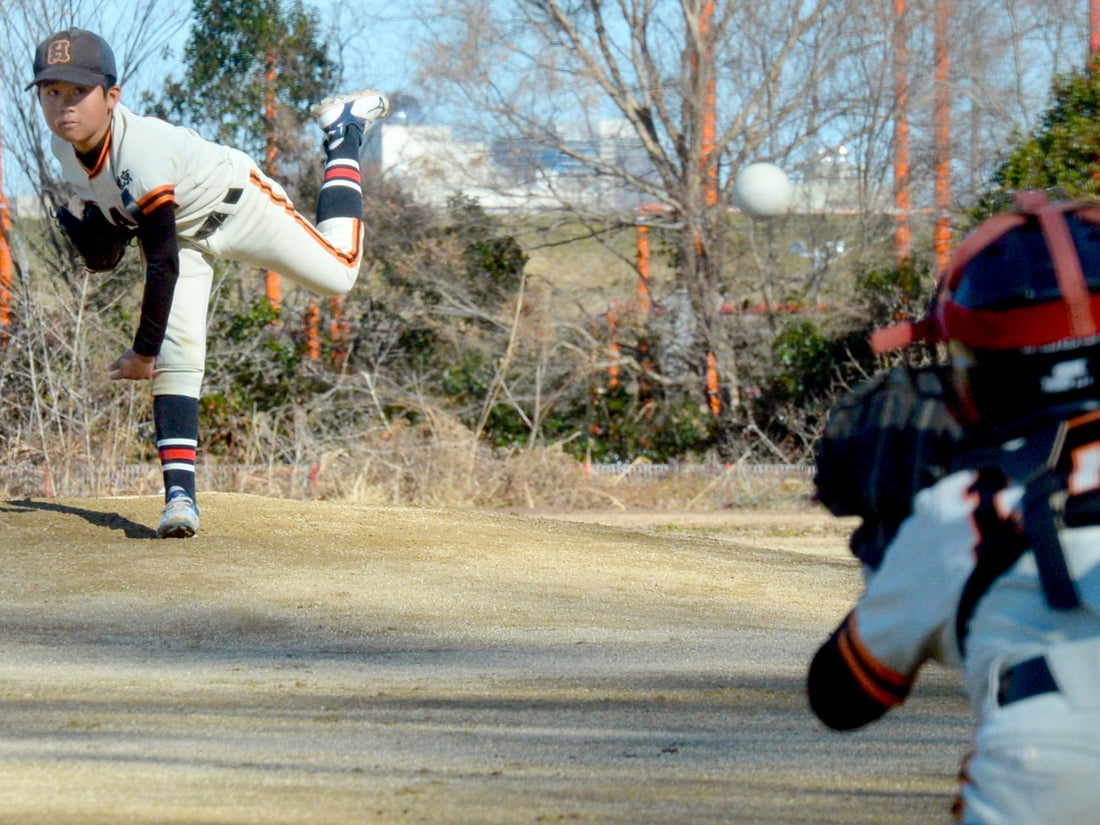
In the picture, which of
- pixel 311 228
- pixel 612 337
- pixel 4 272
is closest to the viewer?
pixel 311 228

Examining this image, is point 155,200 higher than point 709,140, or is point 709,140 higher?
point 709,140

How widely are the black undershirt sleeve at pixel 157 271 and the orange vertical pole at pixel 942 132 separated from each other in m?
13.4

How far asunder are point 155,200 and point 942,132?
14.4 metres

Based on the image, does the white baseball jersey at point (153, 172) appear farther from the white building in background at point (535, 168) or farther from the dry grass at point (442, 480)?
the white building in background at point (535, 168)

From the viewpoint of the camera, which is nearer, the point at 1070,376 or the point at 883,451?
the point at 1070,376

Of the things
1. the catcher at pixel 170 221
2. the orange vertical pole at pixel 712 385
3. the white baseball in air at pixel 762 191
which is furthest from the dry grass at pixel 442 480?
the catcher at pixel 170 221

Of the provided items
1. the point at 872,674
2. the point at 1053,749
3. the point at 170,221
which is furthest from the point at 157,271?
the point at 1053,749

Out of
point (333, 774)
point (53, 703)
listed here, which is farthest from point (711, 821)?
point (53, 703)

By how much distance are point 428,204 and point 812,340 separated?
209 inches

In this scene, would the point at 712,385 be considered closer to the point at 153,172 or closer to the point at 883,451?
the point at 153,172

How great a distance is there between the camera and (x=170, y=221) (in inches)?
239

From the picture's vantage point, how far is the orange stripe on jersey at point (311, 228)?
6652 mm

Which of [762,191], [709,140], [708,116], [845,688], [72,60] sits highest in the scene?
[708,116]

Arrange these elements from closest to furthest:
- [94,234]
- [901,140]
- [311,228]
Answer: [94,234]
[311,228]
[901,140]
